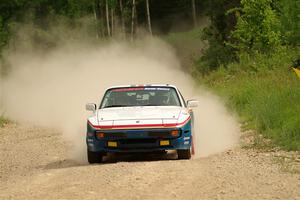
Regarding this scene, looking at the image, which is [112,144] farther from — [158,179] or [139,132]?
[158,179]

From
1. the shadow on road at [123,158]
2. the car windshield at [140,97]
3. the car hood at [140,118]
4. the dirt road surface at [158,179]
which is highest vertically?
the car windshield at [140,97]

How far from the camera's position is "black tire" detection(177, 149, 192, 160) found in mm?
14414

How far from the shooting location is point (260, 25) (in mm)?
34062

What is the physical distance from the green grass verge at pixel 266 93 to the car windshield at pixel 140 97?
223cm

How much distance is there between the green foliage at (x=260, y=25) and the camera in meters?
33.8

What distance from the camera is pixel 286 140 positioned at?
52.3 feet

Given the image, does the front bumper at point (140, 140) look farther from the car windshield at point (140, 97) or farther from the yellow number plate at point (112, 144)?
the car windshield at point (140, 97)

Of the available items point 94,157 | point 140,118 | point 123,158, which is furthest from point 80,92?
point 140,118

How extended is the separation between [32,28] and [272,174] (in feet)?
198

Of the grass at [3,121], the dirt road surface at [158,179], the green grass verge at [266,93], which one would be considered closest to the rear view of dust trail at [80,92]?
the green grass verge at [266,93]

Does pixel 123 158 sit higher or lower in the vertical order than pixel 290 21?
lower

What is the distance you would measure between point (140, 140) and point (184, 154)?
83cm

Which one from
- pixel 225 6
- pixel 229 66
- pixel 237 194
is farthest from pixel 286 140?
pixel 225 6

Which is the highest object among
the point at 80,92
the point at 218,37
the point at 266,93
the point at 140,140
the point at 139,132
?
the point at 139,132
